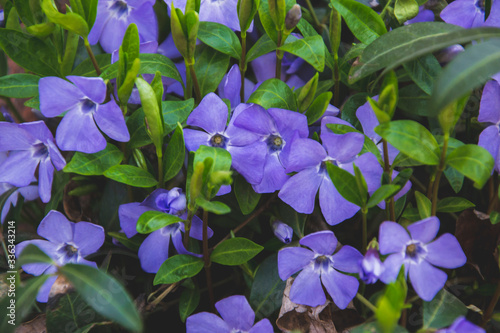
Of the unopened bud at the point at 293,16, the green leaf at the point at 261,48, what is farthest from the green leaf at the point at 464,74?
the green leaf at the point at 261,48

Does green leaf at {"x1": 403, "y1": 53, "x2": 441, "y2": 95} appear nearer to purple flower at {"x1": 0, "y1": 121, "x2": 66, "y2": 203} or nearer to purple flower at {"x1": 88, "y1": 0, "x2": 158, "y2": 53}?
purple flower at {"x1": 88, "y1": 0, "x2": 158, "y2": 53}

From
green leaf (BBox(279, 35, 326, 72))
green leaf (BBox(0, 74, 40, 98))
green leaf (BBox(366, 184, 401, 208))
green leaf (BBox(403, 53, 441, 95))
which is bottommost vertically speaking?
green leaf (BBox(366, 184, 401, 208))

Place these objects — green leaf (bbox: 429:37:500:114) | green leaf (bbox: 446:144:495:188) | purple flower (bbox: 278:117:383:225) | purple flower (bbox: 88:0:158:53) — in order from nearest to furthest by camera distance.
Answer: green leaf (bbox: 429:37:500:114)
green leaf (bbox: 446:144:495:188)
purple flower (bbox: 278:117:383:225)
purple flower (bbox: 88:0:158:53)

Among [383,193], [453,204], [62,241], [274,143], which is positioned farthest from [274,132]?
[62,241]

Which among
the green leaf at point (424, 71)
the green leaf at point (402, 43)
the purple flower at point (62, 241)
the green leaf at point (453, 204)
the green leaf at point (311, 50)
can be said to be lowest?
the purple flower at point (62, 241)

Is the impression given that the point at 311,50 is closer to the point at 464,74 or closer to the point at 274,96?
the point at 274,96

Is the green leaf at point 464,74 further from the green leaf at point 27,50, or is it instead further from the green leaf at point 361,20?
the green leaf at point 27,50

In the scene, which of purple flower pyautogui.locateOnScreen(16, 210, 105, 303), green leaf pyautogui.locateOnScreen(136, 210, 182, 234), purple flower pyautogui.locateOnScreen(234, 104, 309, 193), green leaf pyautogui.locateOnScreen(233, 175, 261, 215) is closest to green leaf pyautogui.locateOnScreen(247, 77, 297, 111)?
purple flower pyautogui.locateOnScreen(234, 104, 309, 193)
